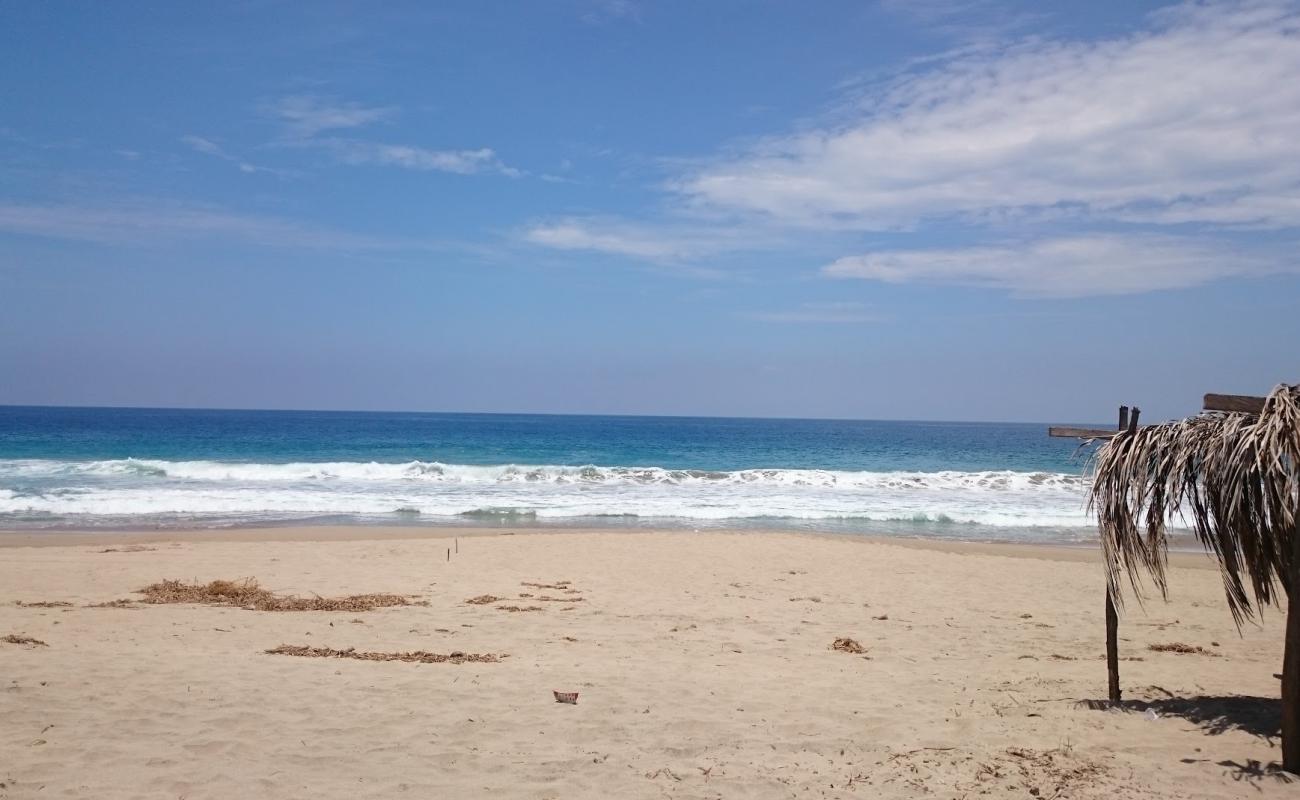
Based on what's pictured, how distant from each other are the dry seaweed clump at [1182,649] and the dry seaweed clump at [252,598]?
8.26 metres

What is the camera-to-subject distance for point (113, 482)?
2664 centimetres

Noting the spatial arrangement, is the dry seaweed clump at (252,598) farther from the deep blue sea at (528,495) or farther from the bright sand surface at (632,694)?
the deep blue sea at (528,495)

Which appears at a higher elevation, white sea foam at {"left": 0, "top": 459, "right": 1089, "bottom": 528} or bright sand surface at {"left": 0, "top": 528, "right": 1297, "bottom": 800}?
bright sand surface at {"left": 0, "top": 528, "right": 1297, "bottom": 800}

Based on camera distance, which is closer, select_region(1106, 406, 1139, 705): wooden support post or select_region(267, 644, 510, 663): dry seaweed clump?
select_region(1106, 406, 1139, 705): wooden support post

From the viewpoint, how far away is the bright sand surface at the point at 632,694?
488cm

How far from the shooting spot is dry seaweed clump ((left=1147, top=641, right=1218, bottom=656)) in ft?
27.6

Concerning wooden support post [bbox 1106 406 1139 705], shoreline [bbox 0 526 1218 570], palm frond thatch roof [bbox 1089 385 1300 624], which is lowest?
shoreline [bbox 0 526 1218 570]

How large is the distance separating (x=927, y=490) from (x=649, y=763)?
2589 cm

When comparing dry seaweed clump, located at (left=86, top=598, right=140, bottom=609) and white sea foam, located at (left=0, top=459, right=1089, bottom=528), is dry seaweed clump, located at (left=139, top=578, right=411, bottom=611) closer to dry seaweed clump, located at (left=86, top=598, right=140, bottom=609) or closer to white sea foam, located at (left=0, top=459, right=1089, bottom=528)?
dry seaweed clump, located at (left=86, top=598, right=140, bottom=609)

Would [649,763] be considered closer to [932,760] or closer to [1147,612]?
[932,760]

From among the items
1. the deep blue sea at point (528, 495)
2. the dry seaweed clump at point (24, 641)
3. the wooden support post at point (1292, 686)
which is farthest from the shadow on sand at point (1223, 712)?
the deep blue sea at point (528, 495)

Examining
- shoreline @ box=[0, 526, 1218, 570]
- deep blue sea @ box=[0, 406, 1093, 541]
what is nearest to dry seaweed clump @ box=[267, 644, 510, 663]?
shoreline @ box=[0, 526, 1218, 570]

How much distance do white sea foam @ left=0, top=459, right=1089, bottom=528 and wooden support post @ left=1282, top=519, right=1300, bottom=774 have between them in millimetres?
16411

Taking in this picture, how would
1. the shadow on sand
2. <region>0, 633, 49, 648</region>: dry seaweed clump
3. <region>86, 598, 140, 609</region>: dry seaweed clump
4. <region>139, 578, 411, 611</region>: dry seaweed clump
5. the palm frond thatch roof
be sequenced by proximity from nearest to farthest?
the palm frond thatch roof < the shadow on sand < <region>0, 633, 49, 648</region>: dry seaweed clump < <region>86, 598, 140, 609</region>: dry seaweed clump < <region>139, 578, 411, 611</region>: dry seaweed clump
